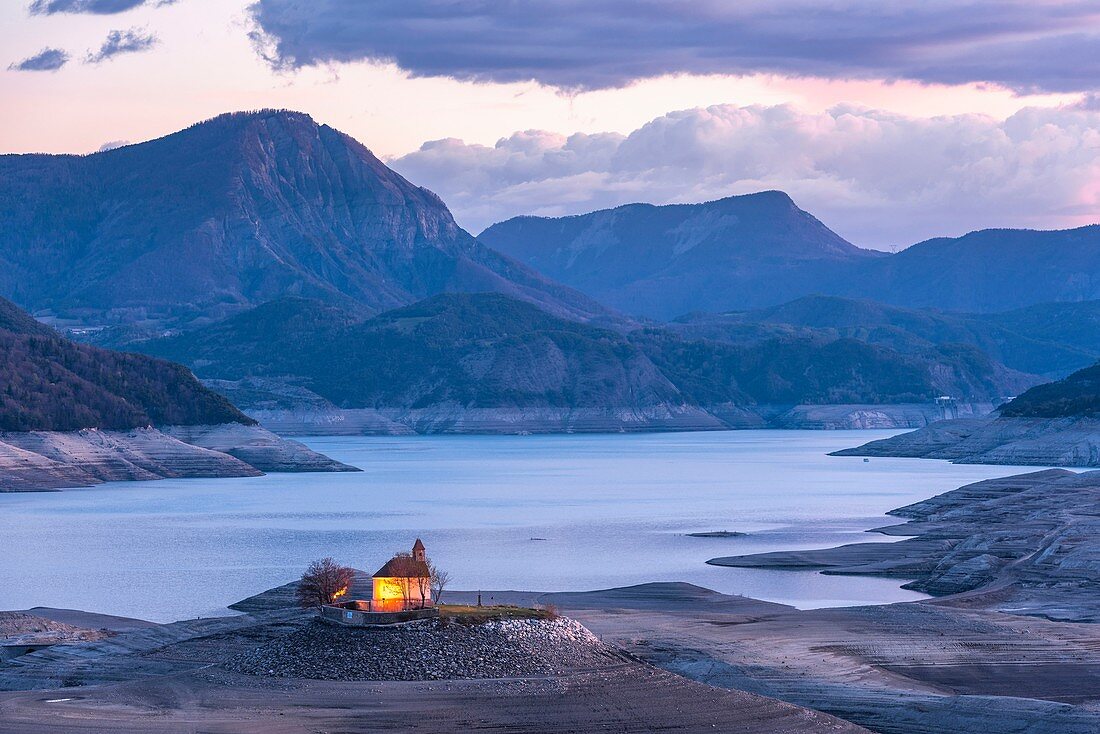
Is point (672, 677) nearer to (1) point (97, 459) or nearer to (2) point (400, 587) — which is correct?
(2) point (400, 587)

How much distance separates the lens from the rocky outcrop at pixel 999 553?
75.7 metres

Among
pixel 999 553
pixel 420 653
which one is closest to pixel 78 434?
pixel 999 553

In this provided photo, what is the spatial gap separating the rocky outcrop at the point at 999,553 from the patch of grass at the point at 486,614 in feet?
81.9

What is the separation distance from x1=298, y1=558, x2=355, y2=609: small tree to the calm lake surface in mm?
11794

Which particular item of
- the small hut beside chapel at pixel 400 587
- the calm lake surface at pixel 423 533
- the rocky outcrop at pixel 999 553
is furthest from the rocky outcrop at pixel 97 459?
the small hut beside chapel at pixel 400 587

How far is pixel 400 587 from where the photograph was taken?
2035 inches

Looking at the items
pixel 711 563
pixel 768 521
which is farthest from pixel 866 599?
pixel 768 521

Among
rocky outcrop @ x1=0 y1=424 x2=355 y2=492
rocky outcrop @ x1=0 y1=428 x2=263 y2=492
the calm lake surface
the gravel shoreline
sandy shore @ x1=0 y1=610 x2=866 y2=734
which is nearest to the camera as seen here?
sandy shore @ x1=0 y1=610 x2=866 y2=734

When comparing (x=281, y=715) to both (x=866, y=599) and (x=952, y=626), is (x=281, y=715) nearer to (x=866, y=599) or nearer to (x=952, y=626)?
(x=952, y=626)

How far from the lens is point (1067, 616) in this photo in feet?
222

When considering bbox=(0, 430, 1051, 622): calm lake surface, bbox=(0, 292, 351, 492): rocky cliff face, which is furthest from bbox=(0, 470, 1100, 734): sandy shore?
bbox=(0, 292, 351, 492): rocky cliff face

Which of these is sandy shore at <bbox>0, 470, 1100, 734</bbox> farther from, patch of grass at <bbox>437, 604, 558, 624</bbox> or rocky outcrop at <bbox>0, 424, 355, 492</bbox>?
rocky outcrop at <bbox>0, 424, 355, 492</bbox>

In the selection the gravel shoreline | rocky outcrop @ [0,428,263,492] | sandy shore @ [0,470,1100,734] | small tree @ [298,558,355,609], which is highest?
rocky outcrop @ [0,428,263,492]

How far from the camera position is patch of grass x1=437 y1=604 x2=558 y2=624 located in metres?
50.8
